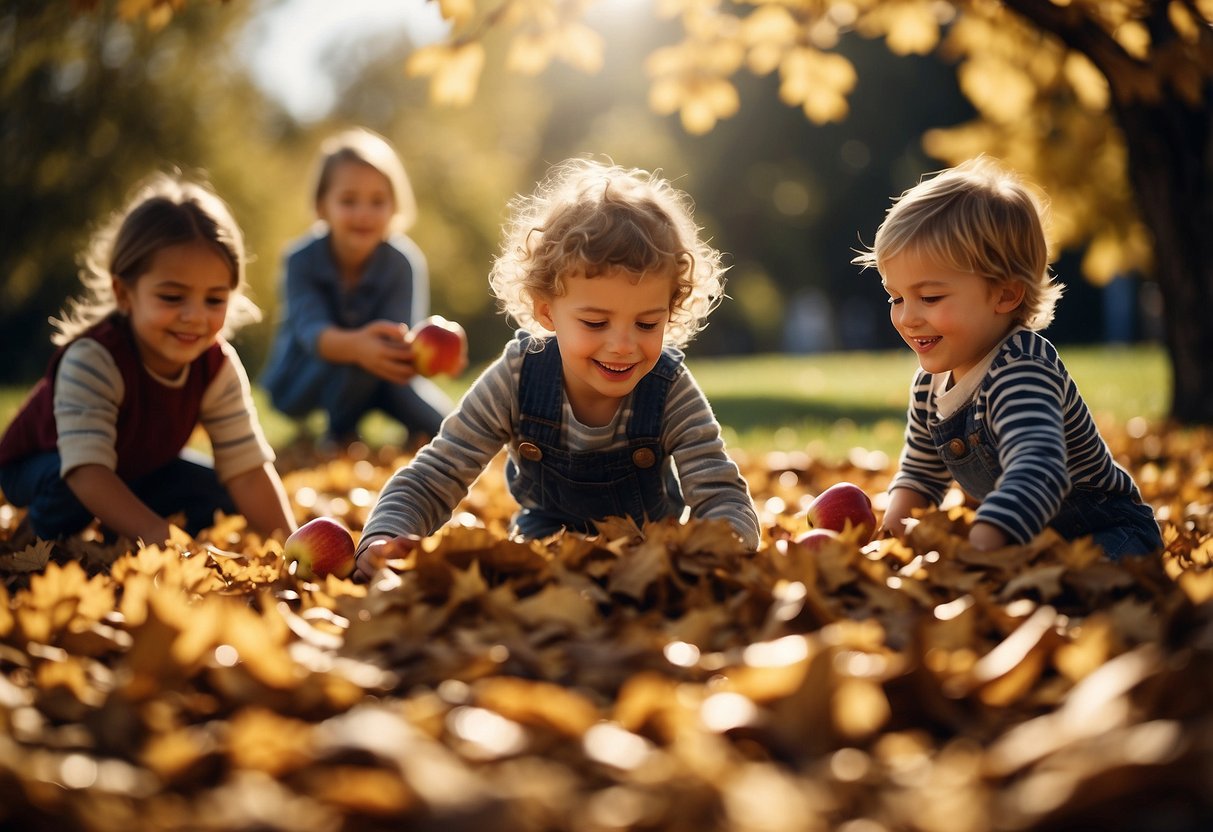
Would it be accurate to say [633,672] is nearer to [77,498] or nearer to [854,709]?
[854,709]

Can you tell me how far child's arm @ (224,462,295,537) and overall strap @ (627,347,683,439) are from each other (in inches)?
47.5

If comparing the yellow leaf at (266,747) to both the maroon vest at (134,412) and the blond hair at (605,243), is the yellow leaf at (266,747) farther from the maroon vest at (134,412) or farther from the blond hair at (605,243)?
the maroon vest at (134,412)

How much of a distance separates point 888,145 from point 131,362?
99.2ft

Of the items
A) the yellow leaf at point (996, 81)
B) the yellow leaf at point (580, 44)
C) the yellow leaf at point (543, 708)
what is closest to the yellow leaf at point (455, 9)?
the yellow leaf at point (580, 44)

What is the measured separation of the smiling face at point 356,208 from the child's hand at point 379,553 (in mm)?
3675

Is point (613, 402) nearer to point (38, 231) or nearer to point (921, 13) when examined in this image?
point (921, 13)

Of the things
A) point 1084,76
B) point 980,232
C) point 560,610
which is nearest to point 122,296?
point 560,610

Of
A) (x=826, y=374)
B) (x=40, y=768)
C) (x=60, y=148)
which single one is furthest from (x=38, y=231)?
(x=40, y=768)

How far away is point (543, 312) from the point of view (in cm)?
298

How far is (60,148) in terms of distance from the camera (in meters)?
15.6

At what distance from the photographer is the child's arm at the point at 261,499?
3.52 m

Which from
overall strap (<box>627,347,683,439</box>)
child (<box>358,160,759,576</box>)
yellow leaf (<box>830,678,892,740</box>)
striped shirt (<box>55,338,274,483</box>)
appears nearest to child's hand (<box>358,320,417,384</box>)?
striped shirt (<box>55,338,274,483</box>)

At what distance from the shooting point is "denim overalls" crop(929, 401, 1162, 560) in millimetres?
2818

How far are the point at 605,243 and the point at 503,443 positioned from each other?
0.64m
